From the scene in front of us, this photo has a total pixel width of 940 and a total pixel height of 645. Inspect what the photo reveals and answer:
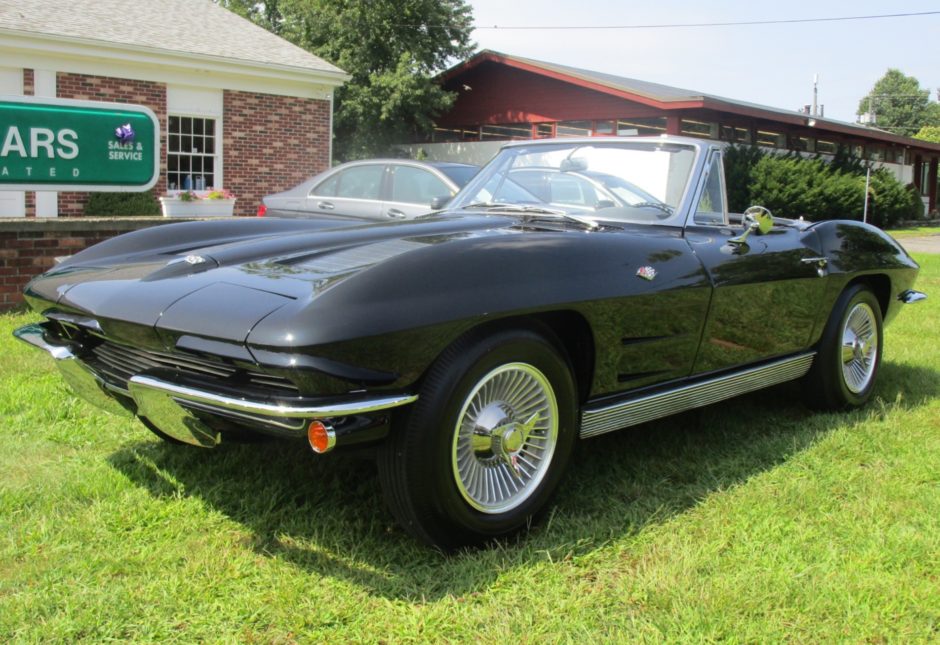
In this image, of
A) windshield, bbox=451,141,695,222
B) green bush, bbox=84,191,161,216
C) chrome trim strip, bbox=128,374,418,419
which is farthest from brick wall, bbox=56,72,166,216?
chrome trim strip, bbox=128,374,418,419

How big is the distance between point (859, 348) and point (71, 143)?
5.45 metres

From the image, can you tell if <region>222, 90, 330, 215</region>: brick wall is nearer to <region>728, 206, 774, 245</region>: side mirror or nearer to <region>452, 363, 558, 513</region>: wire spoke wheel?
<region>728, 206, 774, 245</region>: side mirror

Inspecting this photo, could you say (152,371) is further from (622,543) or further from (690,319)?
(690,319)

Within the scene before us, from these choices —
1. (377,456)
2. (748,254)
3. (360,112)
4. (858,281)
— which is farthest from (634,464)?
(360,112)

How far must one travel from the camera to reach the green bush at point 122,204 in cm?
1448

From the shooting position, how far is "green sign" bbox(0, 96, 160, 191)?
6.02 metres

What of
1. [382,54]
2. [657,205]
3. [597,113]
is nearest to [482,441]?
[657,205]

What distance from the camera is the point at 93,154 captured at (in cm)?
634

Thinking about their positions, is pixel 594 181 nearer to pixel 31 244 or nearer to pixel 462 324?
pixel 462 324

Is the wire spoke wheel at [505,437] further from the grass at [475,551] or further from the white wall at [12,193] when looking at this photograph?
the white wall at [12,193]

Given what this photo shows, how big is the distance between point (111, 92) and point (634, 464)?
44.1ft

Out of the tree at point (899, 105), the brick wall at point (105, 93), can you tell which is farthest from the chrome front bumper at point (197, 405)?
the tree at point (899, 105)

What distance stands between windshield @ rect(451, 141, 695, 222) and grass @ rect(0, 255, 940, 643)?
1.06m

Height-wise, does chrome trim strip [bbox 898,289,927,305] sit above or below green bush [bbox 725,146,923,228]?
below
